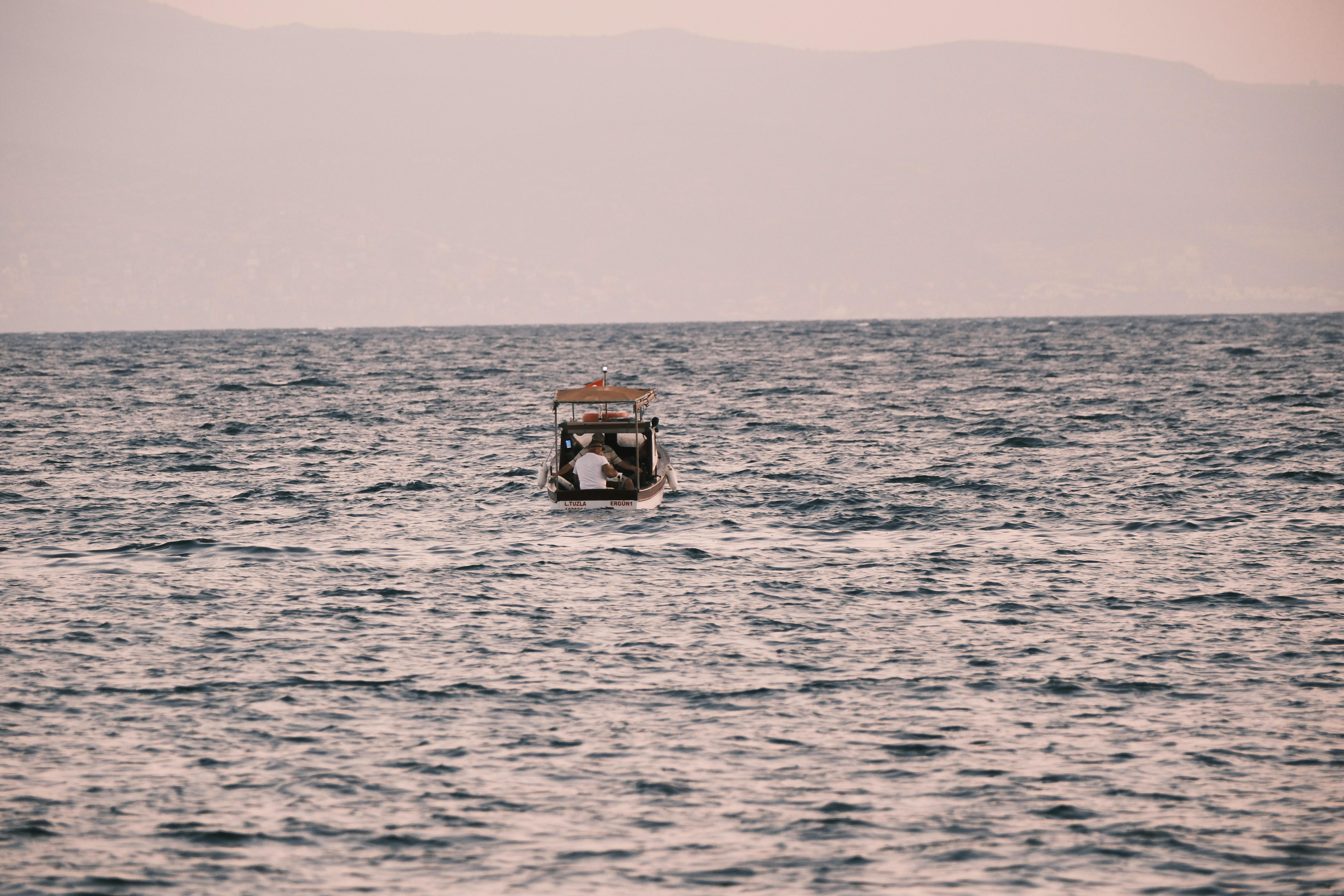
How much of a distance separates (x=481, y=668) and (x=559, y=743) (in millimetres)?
3151

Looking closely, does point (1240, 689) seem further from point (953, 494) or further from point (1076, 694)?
point (953, 494)

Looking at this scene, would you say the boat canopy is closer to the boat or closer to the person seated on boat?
the boat

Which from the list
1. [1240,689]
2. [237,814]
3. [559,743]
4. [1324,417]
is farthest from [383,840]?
[1324,417]

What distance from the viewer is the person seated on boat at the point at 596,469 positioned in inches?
1161

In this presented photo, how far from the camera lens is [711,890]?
36.9ft

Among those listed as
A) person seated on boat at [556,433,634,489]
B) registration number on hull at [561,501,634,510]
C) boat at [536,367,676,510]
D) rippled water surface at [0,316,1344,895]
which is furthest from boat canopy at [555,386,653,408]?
rippled water surface at [0,316,1344,895]

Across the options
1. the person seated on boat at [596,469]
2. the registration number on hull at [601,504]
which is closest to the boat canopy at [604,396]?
the person seated on boat at [596,469]

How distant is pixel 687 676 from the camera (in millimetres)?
17094

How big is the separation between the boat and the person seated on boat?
0.12m

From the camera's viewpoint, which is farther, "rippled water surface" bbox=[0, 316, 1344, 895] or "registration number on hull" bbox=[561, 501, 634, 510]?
"registration number on hull" bbox=[561, 501, 634, 510]

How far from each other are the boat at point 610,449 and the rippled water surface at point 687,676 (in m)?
0.64

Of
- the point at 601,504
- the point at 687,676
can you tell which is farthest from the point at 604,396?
the point at 687,676

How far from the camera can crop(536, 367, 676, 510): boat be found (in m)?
29.6

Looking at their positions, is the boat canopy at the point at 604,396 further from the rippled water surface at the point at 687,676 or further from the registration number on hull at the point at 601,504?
the rippled water surface at the point at 687,676
